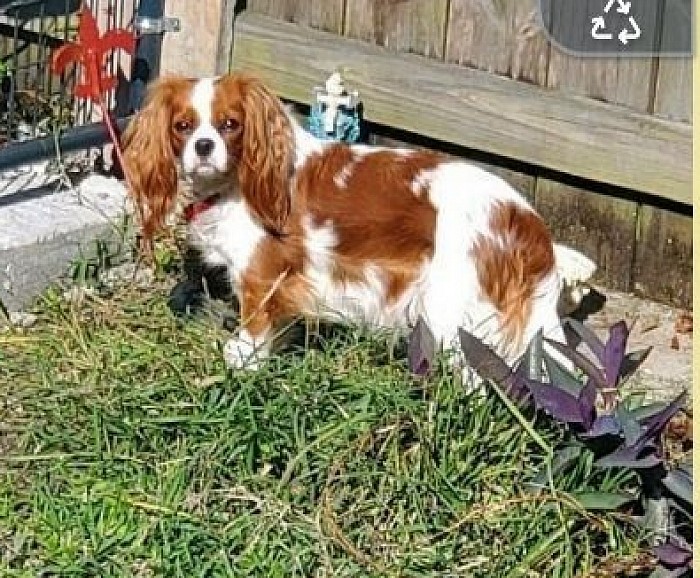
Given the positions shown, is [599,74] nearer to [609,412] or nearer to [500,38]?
[500,38]

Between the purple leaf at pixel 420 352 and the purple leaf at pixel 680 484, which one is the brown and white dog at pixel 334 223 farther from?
the purple leaf at pixel 680 484

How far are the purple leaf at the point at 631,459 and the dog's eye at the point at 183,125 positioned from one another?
1741 mm

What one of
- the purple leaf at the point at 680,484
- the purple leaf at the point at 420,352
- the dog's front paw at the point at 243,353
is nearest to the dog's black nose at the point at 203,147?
the dog's front paw at the point at 243,353

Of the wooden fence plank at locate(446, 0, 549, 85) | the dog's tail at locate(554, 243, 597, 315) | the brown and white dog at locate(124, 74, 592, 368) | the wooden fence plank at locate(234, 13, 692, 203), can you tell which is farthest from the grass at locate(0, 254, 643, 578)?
the wooden fence plank at locate(446, 0, 549, 85)

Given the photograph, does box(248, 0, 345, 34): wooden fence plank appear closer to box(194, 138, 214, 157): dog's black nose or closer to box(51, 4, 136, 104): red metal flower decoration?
box(51, 4, 136, 104): red metal flower decoration

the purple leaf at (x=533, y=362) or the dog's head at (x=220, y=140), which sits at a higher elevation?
the dog's head at (x=220, y=140)

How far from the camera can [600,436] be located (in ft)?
12.1

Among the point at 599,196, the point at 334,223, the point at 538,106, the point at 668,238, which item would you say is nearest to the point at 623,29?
the point at 538,106

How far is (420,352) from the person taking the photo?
427cm

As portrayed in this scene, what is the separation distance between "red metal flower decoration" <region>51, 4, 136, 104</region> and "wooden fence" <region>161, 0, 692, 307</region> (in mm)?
602

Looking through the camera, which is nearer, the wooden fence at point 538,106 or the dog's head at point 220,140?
the dog's head at point 220,140

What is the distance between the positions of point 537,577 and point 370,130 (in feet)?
8.43

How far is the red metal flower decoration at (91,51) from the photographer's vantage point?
5.77 metres

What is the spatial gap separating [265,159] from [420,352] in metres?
0.92
